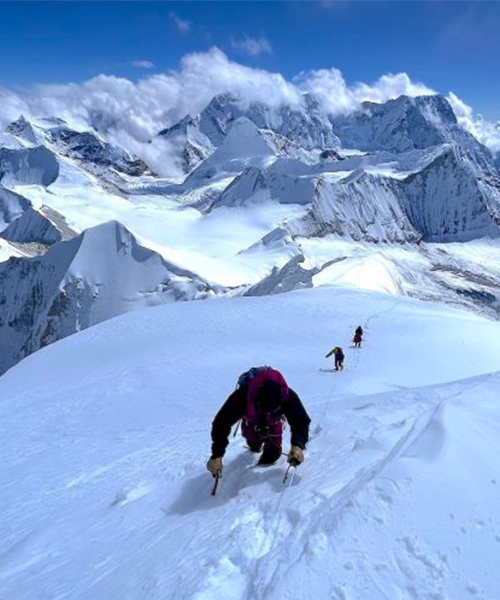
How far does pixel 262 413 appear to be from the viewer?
6887 mm

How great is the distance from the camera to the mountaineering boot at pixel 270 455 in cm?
713

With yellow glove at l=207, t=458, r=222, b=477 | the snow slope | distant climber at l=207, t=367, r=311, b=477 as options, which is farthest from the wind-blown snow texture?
distant climber at l=207, t=367, r=311, b=477

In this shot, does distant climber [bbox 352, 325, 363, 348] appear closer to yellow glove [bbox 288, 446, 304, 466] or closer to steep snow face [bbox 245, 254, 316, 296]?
yellow glove [bbox 288, 446, 304, 466]

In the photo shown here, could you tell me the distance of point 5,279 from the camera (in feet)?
378

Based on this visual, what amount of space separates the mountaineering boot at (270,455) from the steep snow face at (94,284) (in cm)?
8158

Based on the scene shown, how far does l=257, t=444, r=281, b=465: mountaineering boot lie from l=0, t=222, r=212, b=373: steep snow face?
81585mm

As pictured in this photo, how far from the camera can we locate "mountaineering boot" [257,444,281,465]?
713 centimetres

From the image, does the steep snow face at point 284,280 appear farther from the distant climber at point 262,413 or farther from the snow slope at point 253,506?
the distant climber at point 262,413

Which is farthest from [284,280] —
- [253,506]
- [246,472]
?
[253,506]

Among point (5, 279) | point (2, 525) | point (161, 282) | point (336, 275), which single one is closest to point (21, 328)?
point (5, 279)

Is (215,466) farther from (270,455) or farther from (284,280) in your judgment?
(284,280)

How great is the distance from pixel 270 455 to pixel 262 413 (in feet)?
2.16

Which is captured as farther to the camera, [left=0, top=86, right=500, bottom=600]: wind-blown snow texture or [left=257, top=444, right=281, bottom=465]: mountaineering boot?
[left=257, top=444, right=281, bottom=465]: mountaineering boot

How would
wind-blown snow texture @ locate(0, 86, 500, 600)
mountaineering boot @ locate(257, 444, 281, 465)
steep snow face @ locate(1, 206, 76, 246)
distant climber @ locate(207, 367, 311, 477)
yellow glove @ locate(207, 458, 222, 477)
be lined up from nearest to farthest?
wind-blown snow texture @ locate(0, 86, 500, 600)
yellow glove @ locate(207, 458, 222, 477)
distant climber @ locate(207, 367, 311, 477)
mountaineering boot @ locate(257, 444, 281, 465)
steep snow face @ locate(1, 206, 76, 246)
